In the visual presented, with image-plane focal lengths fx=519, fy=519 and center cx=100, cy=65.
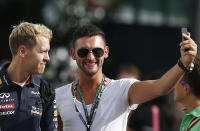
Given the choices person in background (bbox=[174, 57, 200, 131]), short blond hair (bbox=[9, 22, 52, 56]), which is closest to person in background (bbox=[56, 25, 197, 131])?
person in background (bbox=[174, 57, 200, 131])

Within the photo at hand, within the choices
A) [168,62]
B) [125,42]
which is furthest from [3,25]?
[168,62]

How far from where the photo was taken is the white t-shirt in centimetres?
516

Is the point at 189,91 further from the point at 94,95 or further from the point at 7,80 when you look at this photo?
the point at 7,80

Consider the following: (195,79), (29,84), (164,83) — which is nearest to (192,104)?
(195,79)

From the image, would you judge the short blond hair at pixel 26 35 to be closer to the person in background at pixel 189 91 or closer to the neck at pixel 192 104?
the person in background at pixel 189 91

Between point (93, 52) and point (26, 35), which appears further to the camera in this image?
point (93, 52)

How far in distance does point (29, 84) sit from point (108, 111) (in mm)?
836

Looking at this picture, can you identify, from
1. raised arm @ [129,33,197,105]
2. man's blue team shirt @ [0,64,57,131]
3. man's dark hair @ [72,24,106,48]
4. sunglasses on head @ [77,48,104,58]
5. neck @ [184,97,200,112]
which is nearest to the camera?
raised arm @ [129,33,197,105]

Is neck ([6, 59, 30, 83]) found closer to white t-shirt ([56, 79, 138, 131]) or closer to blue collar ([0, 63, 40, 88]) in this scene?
blue collar ([0, 63, 40, 88])

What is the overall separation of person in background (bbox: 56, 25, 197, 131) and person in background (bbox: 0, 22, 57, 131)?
0.88 feet

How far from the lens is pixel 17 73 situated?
16.7 feet

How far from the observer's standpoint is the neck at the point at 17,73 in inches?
200

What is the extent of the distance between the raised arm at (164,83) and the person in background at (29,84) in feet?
2.68

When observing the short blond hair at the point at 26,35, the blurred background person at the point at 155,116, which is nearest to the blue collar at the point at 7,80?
the short blond hair at the point at 26,35
